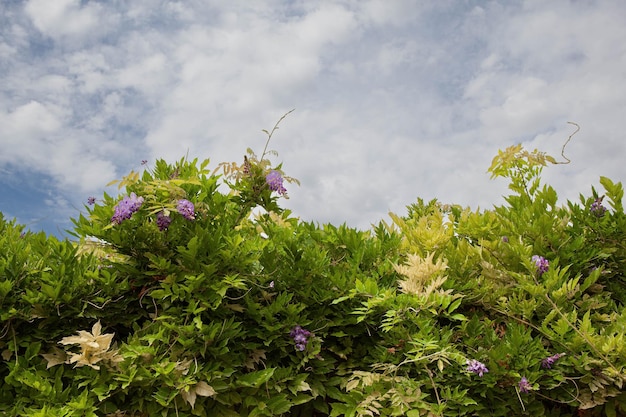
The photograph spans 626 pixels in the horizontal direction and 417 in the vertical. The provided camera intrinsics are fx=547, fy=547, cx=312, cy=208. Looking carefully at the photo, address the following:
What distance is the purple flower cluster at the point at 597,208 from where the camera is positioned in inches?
150

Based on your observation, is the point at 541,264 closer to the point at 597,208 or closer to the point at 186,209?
the point at 597,208

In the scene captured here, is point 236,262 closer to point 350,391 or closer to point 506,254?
point 350,391

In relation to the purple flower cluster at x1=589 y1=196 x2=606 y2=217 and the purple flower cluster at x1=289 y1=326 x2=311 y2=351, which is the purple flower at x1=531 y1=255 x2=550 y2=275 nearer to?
the purple flower cluster at x1=589 y1=196 x2=606 y2=217

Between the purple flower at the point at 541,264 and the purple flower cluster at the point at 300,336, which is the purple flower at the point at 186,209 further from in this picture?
the purple flower at the point at 541,264

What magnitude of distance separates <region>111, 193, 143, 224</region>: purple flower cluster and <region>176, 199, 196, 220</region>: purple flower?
22 centimetres

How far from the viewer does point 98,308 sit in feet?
10.0

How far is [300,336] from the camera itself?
3008 millimetres

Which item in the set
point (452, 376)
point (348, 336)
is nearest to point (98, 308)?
point (348, 336)

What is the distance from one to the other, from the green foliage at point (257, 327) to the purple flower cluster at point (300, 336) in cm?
5

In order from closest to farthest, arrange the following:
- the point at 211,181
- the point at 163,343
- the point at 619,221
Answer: the point at 163,343 < the point at 211,181 < the point at 619,221

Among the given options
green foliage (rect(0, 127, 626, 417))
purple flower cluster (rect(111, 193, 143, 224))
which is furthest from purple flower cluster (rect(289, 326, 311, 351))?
purple flower cluster (rect(111, 193, 143, 224))

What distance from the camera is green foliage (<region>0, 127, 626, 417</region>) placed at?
9.47ft

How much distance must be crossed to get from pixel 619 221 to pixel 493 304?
42.9 inches

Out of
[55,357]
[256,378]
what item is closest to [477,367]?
[256,378]
